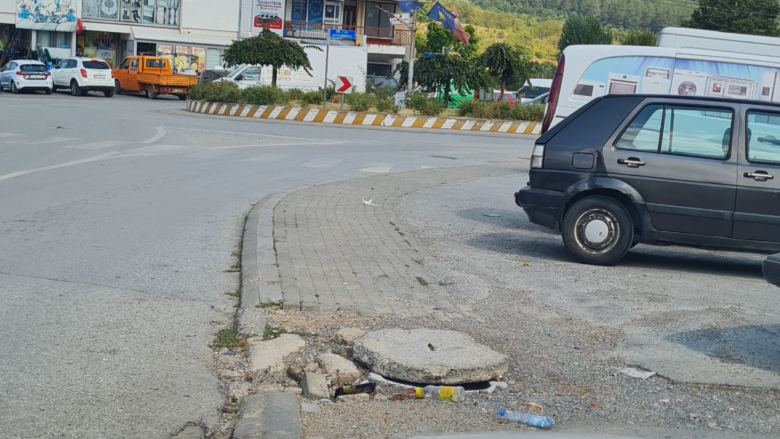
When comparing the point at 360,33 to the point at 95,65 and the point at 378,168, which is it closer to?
the point at 95,65

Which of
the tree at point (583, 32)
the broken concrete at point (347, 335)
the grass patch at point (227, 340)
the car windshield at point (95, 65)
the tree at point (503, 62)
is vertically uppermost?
the tree at point (583, 32)

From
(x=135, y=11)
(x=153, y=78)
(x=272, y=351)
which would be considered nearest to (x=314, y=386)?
(x=272, y=351)

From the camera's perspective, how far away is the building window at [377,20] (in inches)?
2319

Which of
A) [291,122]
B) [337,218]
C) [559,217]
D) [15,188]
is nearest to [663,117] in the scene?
[559,217]

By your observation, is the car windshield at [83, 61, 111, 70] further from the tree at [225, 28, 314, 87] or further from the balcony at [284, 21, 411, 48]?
the balcony at [284, 21, 411, 48]

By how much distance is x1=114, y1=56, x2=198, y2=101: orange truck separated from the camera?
43531 millimetres

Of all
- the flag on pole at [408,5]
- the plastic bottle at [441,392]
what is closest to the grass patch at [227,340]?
the plastic bottle at [441,392]

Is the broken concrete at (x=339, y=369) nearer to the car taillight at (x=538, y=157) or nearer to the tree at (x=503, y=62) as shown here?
the car taillight at (x=538, y=157)

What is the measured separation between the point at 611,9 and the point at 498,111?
11435cm

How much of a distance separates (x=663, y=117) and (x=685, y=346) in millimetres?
3184

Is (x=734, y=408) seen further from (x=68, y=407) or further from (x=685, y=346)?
(x=68, y=407)

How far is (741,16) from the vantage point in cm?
7131

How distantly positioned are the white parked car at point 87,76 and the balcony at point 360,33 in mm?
15966

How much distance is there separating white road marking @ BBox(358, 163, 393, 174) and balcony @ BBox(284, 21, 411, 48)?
129ft
